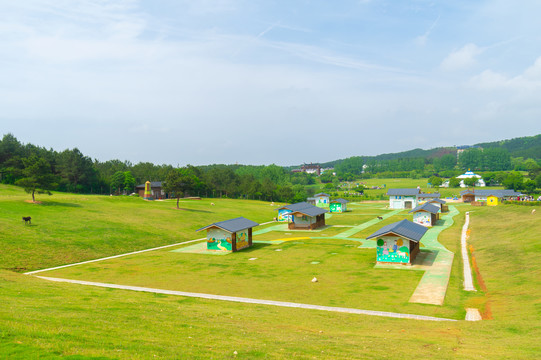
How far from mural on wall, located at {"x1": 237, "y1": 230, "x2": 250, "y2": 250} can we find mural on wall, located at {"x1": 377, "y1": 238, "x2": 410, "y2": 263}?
18771 mm

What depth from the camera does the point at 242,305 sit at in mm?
24922

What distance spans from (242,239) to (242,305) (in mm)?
25186

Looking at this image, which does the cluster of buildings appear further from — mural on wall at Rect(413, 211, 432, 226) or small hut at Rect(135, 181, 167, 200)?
small hut at Rect(135, 181, 167, 200)

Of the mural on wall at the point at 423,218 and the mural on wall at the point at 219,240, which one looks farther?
the mural on wall at the point at 423,218

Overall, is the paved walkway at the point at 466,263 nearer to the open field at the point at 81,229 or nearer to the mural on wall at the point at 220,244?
the mural on wall at the point at 220,244

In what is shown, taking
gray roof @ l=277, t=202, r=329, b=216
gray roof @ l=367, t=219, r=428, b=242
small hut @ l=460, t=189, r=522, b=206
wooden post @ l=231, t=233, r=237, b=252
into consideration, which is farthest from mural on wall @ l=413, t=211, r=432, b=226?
small hut @ l=460, t=189, r=522, b=206

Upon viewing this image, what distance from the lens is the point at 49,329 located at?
14141mm

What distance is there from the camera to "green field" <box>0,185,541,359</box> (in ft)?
46.2

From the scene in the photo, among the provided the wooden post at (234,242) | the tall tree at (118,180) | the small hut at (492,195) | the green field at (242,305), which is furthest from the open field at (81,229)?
the small hut at (492,195)

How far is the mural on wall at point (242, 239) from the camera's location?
1928 inches

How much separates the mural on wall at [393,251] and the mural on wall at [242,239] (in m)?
18.8

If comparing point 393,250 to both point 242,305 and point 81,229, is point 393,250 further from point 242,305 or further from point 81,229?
point 81,229

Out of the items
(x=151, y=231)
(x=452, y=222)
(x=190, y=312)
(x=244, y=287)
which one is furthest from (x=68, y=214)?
(x=452, y=222)

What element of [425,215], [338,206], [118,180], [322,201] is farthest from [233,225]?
[118,180]
